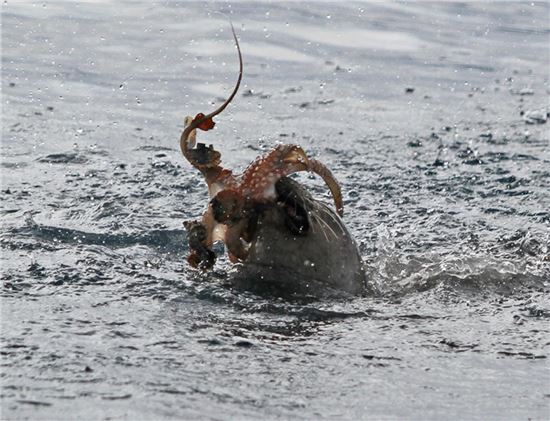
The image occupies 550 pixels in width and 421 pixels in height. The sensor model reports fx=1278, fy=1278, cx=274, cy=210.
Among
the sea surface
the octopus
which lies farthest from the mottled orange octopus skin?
the sea surface

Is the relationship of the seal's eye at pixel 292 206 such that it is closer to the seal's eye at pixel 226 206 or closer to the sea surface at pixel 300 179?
the seal's eye at pixel 226 206

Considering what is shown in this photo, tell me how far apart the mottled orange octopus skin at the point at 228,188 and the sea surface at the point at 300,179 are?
0.30 metres

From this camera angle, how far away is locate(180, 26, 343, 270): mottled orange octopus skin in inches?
216

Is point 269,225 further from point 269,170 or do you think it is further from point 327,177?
point 327,177

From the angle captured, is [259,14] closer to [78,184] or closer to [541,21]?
[541,21]

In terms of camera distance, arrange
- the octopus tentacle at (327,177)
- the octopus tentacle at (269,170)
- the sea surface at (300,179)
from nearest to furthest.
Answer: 1. the sea surface at (300,179)
2. the octopus tentacle at (269,170)
3. the octopus tentacle at (327,177)

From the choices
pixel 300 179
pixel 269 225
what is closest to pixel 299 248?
pixel 269 225

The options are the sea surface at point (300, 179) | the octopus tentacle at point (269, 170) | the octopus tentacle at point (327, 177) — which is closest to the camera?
the sea surface at point (300, 179)

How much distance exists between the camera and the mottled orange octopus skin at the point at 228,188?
5.49 meters

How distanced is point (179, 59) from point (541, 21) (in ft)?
14.5

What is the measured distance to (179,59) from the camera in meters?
11.7

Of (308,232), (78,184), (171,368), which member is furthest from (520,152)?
(171,368)

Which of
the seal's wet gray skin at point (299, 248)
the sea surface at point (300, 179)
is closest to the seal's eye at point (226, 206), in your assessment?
the seal's wet gray skin at point (299, 248)

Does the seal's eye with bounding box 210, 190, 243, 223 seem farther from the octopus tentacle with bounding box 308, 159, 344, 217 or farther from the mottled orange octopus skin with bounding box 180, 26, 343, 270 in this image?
the octopus tentacle with bounding box 308, 159, 344, 217
